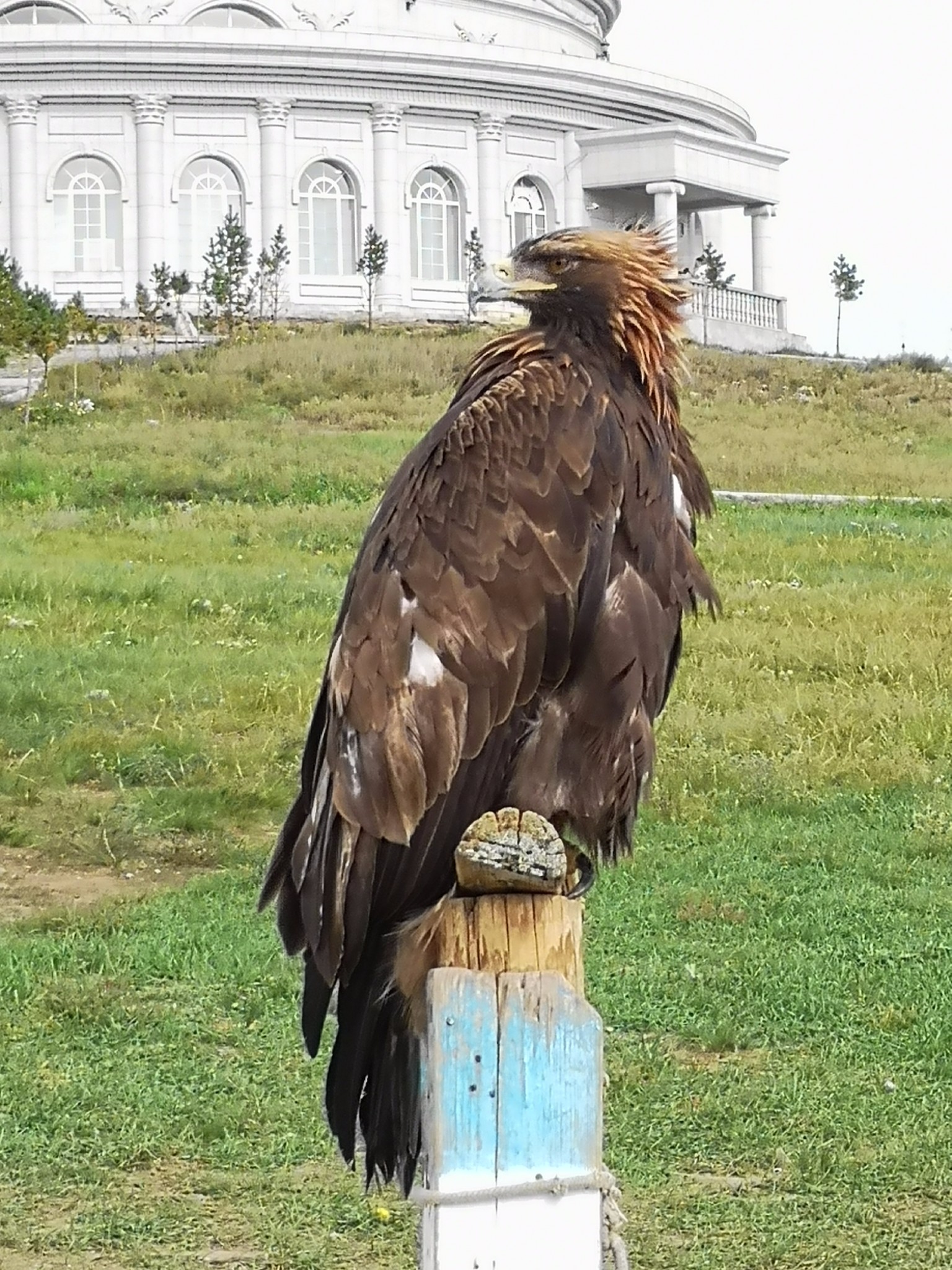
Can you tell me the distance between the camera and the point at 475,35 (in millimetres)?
57812

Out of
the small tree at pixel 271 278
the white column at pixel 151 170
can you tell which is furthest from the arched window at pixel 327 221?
the white column at pixel 151 170

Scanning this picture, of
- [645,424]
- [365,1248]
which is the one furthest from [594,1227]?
[365,1248]

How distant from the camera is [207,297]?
144 feet

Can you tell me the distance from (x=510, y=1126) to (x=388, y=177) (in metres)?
52.1

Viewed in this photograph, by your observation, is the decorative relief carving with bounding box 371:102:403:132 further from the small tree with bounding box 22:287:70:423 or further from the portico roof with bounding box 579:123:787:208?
the small tree with bounding box 22:287:70:423

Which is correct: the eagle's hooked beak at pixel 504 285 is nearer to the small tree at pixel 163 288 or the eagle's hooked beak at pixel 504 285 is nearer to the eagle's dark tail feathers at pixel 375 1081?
the eagle's dark tail feathers at pixel 375 1081

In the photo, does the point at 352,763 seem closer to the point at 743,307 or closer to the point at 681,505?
the point at 681,505

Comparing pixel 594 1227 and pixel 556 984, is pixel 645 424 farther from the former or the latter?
pixel 594 1227

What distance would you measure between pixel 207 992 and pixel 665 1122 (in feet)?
5.97

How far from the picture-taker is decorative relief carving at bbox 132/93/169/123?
51156 millimetres

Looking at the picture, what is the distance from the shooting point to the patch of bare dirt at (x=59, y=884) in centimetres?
774

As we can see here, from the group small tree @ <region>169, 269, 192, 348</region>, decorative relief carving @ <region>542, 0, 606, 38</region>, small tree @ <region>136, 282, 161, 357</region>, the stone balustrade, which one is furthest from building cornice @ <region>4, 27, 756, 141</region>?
small tree @ <region>136, 282, 161, 357</region>

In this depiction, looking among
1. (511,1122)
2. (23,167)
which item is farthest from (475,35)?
(511,1122)

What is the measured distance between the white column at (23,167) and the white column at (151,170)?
2813mm
